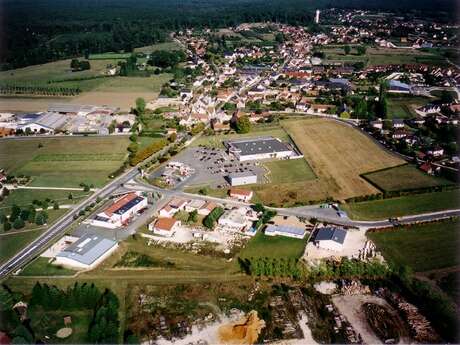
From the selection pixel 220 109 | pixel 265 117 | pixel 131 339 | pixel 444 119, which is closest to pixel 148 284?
pixel 131 339

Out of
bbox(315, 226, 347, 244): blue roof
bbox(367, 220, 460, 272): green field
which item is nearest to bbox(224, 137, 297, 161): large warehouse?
bbox(315, 226, 347, 244): blue roof

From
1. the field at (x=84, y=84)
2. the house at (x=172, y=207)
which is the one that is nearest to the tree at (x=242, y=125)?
the field at (x=84, y=84)

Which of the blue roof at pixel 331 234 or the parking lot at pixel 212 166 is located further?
the parking lot at pixel 212 166

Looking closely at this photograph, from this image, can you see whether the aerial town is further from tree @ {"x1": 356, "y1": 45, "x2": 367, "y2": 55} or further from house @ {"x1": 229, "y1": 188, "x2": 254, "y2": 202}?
tree @ {"x1": 356, "y1": 45, "x2": 367, "y2": 55}

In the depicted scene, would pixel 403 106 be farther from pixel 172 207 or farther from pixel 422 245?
pixel 172 207

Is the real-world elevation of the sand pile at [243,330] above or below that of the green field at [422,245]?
below

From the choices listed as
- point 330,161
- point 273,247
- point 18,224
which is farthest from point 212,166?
point 18,224

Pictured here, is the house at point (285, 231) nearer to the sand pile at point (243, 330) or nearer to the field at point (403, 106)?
the sand pile at point (243, 330)
